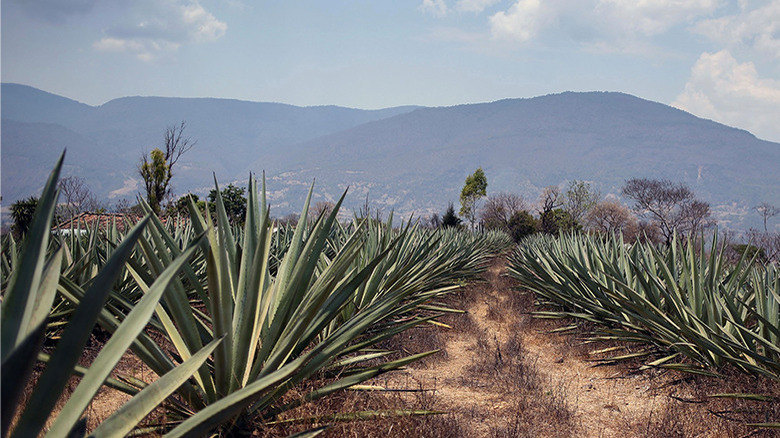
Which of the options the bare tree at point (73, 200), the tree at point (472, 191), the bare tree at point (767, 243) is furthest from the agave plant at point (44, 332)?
the tree at point (472, 191)

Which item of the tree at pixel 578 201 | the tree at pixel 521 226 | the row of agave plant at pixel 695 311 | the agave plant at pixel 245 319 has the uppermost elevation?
the agave plant at pixel 245 319

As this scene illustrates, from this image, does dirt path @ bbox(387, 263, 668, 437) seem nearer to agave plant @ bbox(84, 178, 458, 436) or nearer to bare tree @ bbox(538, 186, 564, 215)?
agave plant @ bbox(84, 178, 458, 436)

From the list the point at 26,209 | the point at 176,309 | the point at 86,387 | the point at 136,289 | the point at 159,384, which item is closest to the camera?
the point at 86,387

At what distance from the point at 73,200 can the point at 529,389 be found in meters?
44.4

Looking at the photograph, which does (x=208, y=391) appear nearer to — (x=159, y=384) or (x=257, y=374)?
(x=257, y=374)

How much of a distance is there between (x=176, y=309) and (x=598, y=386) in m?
3.73

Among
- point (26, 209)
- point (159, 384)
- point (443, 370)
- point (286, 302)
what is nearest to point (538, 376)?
point (443, 370)

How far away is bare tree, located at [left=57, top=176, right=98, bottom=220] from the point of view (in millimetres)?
5790

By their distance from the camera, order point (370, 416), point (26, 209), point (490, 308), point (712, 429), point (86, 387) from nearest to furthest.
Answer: point (86, 387) < point (370, 416) < point (712, 429) < point (490, 308) < point (26, 209)

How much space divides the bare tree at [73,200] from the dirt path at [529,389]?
2.89 metres

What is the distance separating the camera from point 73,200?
134 feet

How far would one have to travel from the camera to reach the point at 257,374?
7.47 ft

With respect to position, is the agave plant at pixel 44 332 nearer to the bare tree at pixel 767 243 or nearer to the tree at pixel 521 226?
the bare tree at pixel 767 243

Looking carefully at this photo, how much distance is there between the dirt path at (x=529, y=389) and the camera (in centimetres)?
356
